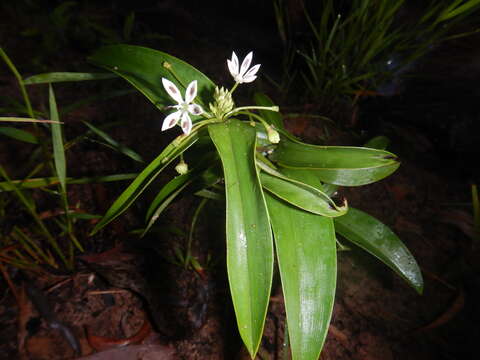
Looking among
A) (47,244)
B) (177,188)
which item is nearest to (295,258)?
(177,188)

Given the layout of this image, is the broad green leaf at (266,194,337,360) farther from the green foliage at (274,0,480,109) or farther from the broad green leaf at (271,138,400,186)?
the green foliage at (274,0,480,109)

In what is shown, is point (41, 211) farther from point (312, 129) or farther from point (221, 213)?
point (312, 129)

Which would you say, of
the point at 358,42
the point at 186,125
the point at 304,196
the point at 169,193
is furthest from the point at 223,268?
the point at 358,42

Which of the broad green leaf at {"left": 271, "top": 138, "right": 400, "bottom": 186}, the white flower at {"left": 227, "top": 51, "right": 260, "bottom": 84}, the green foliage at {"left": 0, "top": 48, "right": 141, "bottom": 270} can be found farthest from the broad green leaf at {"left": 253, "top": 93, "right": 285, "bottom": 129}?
the green foliage at {"left": 0, "top": 48, "right": 141, "bottom": 270}

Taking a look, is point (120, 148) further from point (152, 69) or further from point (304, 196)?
point (304, 196)

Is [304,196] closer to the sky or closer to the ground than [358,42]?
closer to the ground

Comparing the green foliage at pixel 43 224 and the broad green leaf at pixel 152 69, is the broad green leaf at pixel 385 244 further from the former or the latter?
the green foliage at pixel 43 224
